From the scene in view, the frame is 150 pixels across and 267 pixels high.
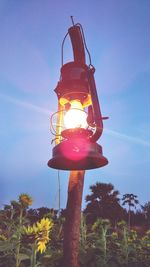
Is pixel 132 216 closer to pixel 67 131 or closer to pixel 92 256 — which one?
pixel 92 256

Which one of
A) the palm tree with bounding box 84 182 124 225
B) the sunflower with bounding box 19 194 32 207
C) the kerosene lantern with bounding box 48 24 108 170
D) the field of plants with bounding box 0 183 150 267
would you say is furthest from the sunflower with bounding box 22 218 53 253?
the palm tree with bounding box 84 182 124 225

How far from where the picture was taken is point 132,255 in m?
5.64

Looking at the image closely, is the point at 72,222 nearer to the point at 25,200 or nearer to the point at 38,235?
the point at 38,235

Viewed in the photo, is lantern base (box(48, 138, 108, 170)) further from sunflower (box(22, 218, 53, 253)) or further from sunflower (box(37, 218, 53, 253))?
sunflower (box(37, 218, 53, 253))

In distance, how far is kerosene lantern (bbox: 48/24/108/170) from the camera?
2.19 m

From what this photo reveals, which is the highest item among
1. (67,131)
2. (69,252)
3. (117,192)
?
(117,192)

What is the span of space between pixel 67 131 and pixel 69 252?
119cm

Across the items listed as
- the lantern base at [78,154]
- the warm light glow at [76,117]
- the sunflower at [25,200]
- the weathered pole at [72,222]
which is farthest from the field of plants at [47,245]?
the warm light glow at [76,117]

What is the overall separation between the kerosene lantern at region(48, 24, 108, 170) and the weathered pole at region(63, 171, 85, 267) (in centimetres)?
64

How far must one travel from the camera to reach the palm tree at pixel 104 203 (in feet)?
110

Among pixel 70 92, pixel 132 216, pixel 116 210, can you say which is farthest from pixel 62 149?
pixel 132 216

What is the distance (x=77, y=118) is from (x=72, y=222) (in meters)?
1.00

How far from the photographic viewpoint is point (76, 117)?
2.38 m

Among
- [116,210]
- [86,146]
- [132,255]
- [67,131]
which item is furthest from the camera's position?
[116,210]
